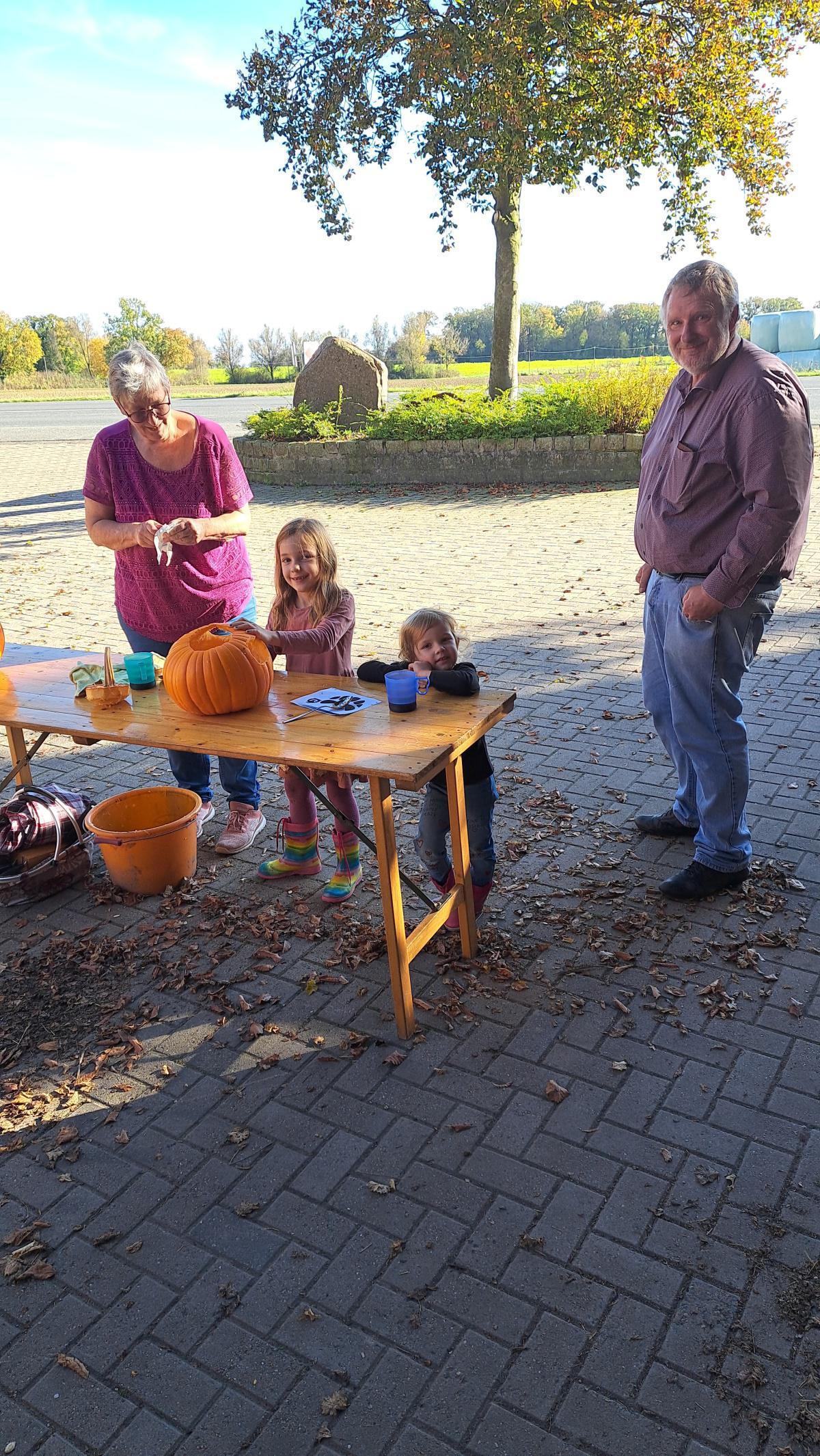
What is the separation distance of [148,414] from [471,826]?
227cm

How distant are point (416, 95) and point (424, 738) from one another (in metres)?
16.2

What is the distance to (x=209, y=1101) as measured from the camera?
325 centimetres

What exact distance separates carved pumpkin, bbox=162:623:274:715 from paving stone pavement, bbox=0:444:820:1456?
104 centimetres

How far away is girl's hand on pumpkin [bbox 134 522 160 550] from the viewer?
4285 mm

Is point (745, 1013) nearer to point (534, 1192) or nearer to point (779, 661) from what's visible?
point (534, 1192)

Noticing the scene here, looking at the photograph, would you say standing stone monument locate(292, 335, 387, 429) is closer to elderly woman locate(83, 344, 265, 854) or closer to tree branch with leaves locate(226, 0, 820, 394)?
tree branch with leaves locate(226, 0, 820, 394)

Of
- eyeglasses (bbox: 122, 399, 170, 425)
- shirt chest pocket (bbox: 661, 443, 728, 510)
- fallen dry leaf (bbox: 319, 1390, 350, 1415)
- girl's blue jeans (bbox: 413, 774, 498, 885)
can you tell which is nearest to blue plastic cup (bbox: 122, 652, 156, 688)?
eyeglasses (bbox: 122, 399, 170, 425)

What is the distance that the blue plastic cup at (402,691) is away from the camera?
3.61 meters

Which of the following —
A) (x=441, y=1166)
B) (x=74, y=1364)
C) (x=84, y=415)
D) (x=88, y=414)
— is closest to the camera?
(x=74, y=1364)

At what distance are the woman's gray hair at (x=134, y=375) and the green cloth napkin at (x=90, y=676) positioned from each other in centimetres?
118

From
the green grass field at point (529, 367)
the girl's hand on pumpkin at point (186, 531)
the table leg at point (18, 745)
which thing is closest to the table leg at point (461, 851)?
the girl's hand on pumpkin at point (186, 531)

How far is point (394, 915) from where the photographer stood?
11.1 ft

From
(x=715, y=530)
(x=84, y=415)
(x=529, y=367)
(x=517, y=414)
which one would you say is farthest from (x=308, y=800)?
(x=529, y=367)

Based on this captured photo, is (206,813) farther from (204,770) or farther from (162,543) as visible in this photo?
(162,543)
